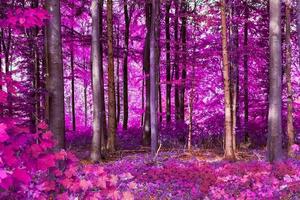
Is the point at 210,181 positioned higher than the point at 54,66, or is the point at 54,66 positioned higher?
the point at 54,66

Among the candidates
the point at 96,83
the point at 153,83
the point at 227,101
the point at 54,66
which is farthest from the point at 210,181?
the point at 96,83

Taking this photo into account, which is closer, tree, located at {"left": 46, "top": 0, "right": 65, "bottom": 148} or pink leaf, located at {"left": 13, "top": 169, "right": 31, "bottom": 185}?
pink leaf, located at {"left": 13, "top": 169, "right": 31, "bottom": 185}

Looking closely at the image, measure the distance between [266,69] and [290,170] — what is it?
12.6 meters

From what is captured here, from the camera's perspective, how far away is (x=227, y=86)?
543 inches

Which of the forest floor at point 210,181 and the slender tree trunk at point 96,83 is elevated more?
the slender tree trunk at point 96,83

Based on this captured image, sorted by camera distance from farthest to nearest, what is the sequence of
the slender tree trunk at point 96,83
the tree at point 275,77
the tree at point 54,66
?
the slender tree trunk at point 96,83 → the tree at point 275,77 → the tree at point 54,66

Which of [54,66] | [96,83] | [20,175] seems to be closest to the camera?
[20,175]

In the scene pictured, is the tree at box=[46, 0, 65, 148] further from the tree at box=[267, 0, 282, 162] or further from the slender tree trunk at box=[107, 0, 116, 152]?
the slender tree trunk at box=[107, 0, 116, 152]

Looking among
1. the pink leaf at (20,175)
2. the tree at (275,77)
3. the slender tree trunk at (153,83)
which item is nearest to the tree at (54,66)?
the pink leaf at (20,175)

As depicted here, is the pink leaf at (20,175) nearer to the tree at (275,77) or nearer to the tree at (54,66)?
the tree at (54,66)

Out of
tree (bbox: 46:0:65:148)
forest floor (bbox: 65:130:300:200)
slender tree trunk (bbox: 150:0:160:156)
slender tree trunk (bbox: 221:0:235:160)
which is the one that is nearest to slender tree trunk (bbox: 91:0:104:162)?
slender tree trunk (bbox: 150:0:160:156)

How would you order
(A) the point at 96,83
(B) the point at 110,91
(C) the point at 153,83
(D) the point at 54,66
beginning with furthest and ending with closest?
(B) the point at 110,91, (A) the point at 96,83, (C) the point at 153,83, (D) the point at 54,66

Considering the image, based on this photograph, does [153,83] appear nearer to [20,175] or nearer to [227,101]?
[227,101]

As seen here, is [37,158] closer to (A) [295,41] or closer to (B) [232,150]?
(B) [232,150]
